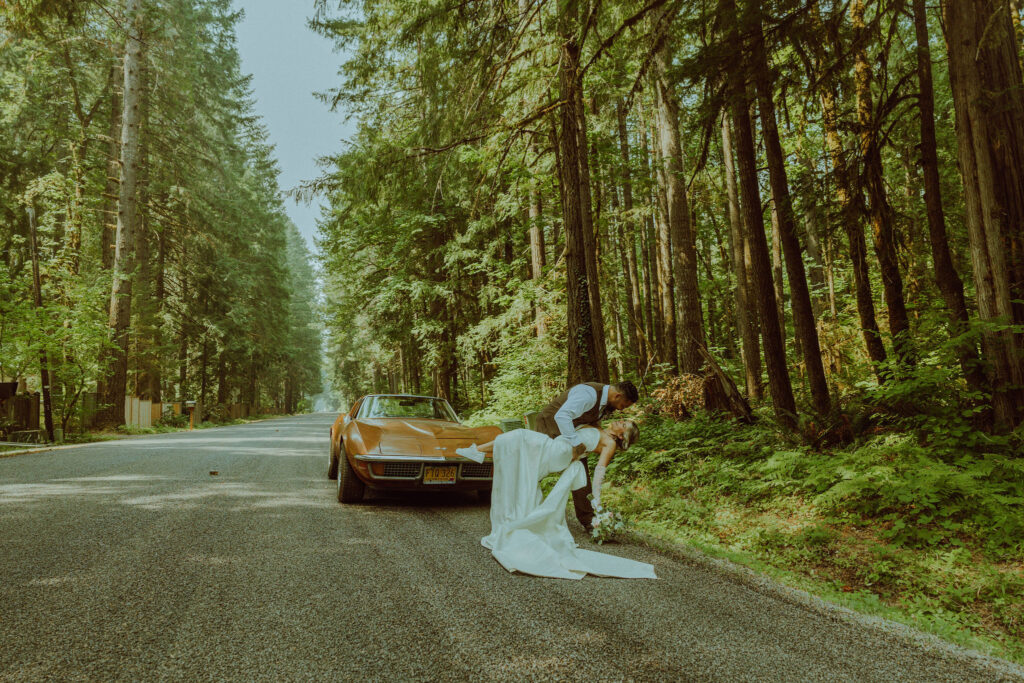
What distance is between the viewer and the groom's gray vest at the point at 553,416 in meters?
5.59

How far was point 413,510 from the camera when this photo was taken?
6.49 m

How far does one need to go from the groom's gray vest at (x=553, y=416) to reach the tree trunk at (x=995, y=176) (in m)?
3.74

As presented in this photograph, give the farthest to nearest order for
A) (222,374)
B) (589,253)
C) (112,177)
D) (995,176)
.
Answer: (222,374) → (112,177) → (589,253) → (995,176)

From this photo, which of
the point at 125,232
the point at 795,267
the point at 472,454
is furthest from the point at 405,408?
the point at 125,232

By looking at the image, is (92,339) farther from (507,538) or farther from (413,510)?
(507,538)

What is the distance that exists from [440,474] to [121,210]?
19721 millimetres

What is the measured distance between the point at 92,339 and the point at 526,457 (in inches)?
637

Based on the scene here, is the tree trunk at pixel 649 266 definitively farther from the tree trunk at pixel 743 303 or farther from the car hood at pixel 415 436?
the car hood at pixel 415 436

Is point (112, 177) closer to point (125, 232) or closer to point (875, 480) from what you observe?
point (125, 232)

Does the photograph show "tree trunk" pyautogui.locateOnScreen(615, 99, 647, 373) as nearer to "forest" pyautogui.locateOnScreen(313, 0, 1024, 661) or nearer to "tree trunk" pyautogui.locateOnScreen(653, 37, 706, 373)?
"forest" pyautogui.locateOnScreen(313, 0, 1024, 661)

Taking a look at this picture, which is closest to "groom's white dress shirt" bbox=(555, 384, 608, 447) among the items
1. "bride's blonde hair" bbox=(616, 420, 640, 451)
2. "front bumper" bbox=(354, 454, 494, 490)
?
"bride's blonde hair" bbox=(616, 420, 640, 451)

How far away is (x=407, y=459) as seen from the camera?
6285 millimetres

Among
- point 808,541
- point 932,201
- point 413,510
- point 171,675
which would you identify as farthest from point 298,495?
point 932,201

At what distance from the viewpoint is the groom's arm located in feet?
17.8
